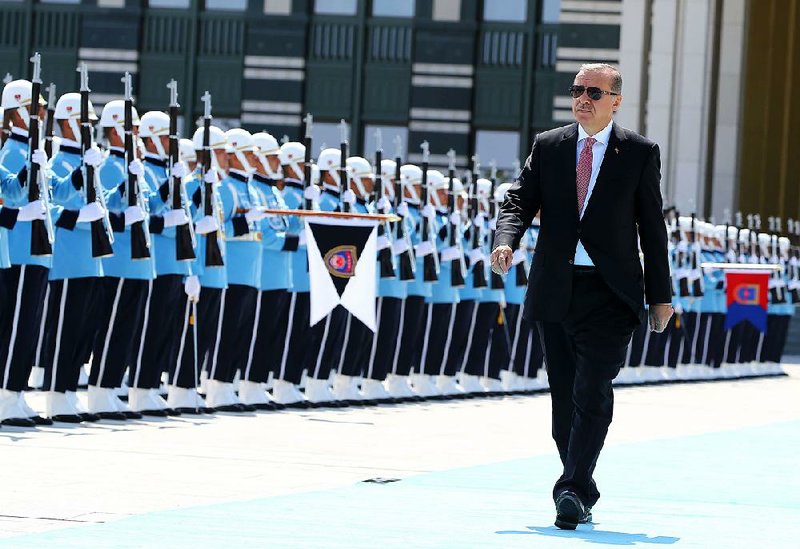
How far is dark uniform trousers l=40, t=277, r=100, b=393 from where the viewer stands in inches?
457

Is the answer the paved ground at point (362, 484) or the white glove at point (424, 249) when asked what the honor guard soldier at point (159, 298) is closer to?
the paved ground at point (362, 484)

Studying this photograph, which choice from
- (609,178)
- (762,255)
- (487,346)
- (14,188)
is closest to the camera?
(609,178)

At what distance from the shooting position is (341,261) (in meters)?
13.8

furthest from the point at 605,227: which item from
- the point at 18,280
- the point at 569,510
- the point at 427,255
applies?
the point at 427,255

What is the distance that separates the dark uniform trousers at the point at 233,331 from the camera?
13531mm

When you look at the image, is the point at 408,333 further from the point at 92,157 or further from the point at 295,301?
the point at 92,157

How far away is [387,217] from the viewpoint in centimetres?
1383

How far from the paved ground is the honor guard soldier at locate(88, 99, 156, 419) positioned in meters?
0.46

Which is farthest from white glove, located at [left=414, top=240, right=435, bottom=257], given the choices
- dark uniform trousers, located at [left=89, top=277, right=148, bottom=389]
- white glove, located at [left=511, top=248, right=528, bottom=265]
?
dark uniform trousers, located at [left=89, top=277, right=148, bottom=389]

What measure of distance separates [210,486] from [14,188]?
3330 mm

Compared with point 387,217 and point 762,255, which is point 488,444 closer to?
point 387,217

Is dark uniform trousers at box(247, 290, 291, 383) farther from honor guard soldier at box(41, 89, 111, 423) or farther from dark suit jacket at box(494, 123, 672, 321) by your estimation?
dark suit jacket at box(494, 123, 672, 321)

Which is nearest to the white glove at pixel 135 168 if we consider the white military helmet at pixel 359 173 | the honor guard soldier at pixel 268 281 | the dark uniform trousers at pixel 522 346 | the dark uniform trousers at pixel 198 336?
the dark uniform trousers at pixel 198 336

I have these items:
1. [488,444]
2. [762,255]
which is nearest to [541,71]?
[762,255]
